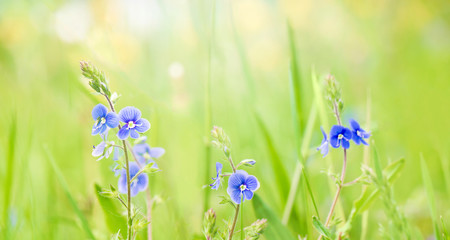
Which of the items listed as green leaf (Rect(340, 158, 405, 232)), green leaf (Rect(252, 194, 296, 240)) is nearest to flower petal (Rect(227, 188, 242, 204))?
green leaf (Rect(252, 194, 296, 240))

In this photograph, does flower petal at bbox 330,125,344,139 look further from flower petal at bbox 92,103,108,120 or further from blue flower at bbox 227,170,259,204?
Answer: flower petal at bbox 92,103,108,120

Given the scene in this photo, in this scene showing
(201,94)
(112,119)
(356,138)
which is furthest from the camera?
(201,94)

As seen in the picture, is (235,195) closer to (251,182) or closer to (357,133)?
(251,182)

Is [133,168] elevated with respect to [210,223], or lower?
elevated

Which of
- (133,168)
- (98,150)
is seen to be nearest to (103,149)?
(98,150)

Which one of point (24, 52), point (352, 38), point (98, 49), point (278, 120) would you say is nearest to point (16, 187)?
point (98, 49)
